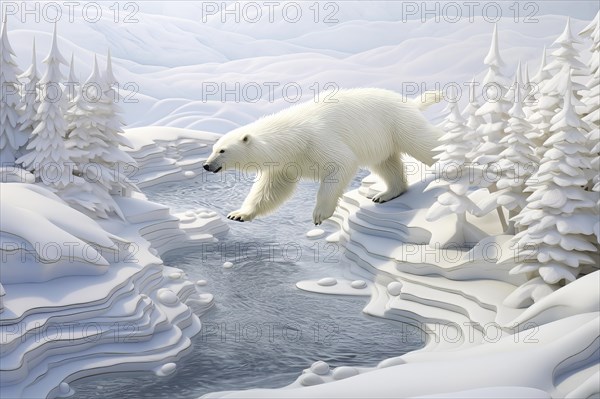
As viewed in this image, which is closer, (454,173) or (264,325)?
(264,325)

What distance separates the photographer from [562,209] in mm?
6117

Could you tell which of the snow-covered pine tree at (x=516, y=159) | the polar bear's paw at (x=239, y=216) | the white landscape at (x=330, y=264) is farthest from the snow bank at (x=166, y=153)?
the snow-covered pine tree at (x=516, y=159)

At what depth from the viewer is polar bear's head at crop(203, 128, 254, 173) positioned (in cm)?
790

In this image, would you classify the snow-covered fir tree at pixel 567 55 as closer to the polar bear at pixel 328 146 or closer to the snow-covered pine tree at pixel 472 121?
the snow-covered pine tree at pixel 472 121

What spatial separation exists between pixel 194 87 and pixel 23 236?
12007 millimetres

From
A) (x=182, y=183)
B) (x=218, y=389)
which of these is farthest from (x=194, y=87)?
(x=218, y=389)

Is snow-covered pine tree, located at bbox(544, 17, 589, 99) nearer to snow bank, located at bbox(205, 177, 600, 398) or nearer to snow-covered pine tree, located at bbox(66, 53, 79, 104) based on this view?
snow bank, located at bbox(205, 177, 600, 398)

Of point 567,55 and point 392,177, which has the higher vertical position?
point 567,55

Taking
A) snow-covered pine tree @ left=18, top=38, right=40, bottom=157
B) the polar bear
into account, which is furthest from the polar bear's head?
snow-covered pine tree @ left=18, top=38, right=40, bottom=157

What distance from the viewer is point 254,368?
565cm

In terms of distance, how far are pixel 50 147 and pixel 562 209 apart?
15.5 ft

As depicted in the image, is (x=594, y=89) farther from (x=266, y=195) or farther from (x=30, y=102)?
(x=30, y=102)

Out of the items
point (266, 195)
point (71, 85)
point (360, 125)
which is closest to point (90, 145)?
point (71, 85)

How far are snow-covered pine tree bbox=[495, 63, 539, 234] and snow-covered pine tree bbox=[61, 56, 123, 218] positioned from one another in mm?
3777
